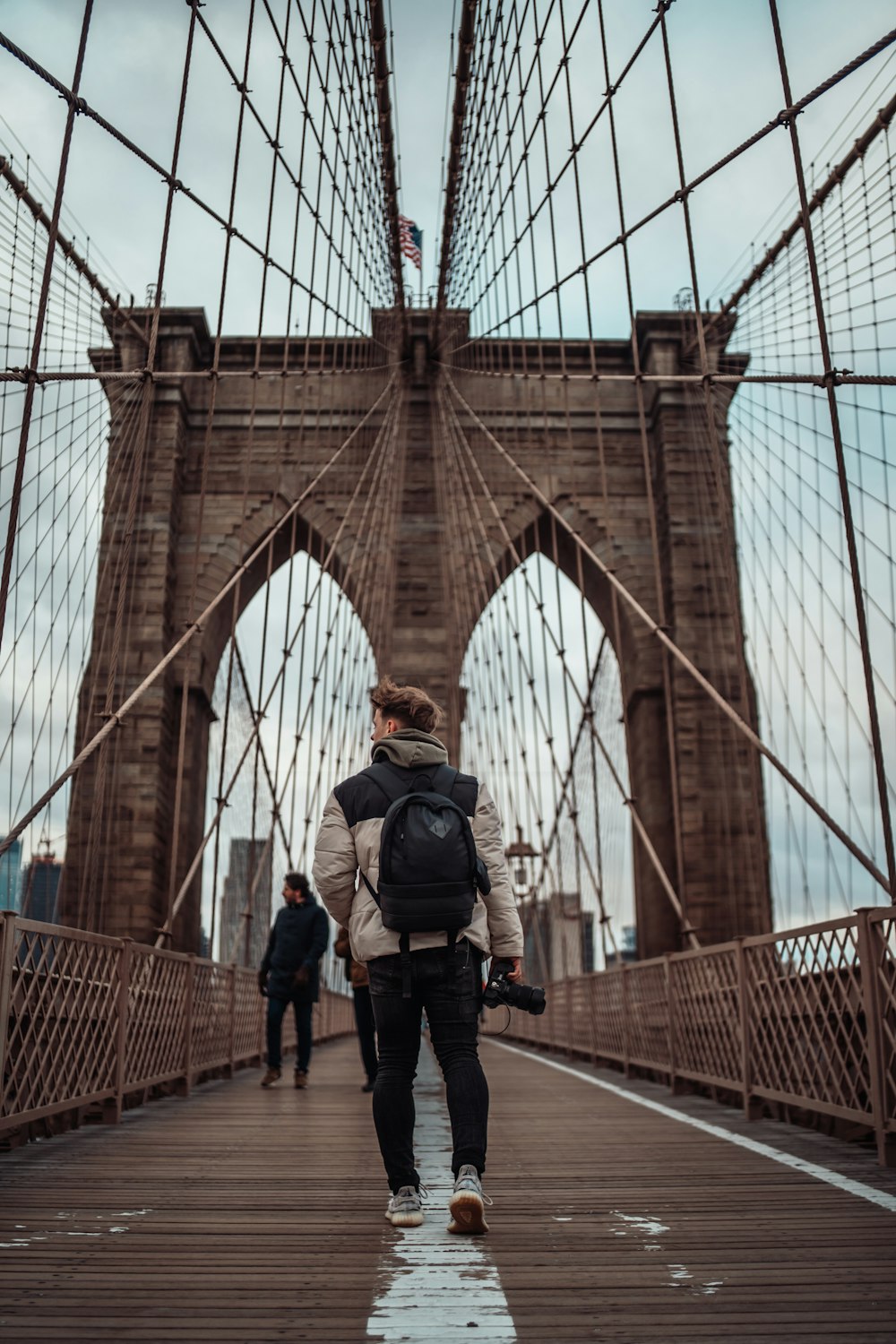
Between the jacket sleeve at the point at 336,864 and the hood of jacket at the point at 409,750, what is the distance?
5.3 inches

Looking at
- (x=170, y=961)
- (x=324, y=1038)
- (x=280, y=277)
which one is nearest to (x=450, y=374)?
(x=280, y=277)

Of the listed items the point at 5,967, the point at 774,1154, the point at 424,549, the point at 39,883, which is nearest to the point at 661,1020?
the point at 774,1154

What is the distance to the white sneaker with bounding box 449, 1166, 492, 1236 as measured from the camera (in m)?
2.08

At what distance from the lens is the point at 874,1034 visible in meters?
2.93

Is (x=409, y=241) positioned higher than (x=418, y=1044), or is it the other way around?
(x=409, y=241)

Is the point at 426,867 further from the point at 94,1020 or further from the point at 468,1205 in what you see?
the point at 94,1020

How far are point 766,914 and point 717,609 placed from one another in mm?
3374

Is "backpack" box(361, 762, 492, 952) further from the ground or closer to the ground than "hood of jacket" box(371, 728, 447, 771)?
closer to the ground

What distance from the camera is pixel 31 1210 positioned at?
2.36 meters

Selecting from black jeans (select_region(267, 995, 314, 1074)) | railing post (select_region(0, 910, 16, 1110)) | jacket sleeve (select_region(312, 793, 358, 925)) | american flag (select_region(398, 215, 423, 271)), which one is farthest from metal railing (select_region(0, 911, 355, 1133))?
american flag (select_region(398, 215, 423, 271))

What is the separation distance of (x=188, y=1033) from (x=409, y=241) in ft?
45.3

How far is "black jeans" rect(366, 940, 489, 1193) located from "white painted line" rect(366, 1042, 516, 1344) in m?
0.16

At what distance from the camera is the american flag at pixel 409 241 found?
16.3 m

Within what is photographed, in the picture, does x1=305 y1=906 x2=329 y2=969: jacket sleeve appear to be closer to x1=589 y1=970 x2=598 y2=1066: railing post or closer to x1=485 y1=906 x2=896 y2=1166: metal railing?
x1=485 y1=906 x2=896 y2=1166: metal railing
